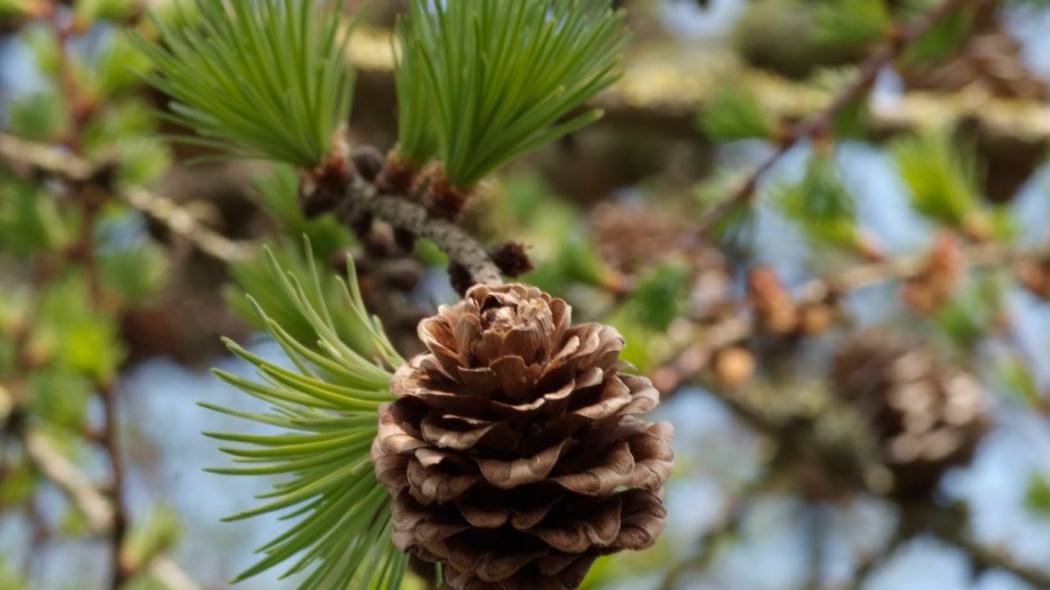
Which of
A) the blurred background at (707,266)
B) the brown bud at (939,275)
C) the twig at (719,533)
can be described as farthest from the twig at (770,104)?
the twig at (719,533)

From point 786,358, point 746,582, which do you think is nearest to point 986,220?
point 786,358

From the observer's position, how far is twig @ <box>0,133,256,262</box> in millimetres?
992

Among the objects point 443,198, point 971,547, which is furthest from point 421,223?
point 971,547

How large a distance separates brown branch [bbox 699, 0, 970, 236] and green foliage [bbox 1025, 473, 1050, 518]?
2.59 feet

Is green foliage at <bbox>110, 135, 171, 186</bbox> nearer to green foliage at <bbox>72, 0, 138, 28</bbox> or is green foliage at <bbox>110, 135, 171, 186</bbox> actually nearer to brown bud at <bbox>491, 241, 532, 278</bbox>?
green foliage at <bbox>72, 0, 138, 28</bbox>

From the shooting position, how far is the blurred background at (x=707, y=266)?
1013 mm

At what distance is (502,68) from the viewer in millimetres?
524

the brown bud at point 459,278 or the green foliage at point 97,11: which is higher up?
the green foliage at point 97,11

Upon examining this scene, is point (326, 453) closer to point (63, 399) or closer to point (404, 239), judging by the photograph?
point (404, 239)

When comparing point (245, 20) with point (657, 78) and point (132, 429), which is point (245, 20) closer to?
point (657, 78)

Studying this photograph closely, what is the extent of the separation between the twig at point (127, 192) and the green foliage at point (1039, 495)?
118 cm

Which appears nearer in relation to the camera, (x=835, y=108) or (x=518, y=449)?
(x=518, y=449)

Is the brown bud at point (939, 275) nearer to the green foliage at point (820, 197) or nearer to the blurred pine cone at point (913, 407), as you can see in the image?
the blurred pine cone at point (913, 407)

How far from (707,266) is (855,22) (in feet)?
2.15
